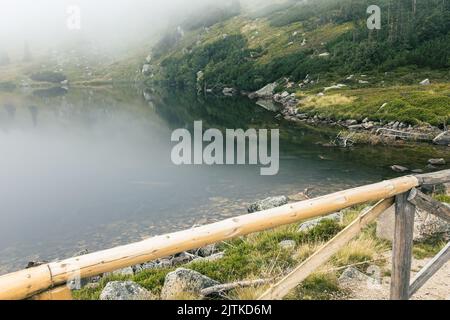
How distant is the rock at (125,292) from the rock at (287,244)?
4.44 metres

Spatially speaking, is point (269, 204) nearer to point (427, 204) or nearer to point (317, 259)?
point (427, 204)

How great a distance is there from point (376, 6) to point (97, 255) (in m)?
114

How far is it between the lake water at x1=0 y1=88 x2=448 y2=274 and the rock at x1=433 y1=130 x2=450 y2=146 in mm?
2506

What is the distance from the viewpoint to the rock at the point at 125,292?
8727 millimetres

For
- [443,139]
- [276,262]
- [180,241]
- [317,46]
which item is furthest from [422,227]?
[317,46]

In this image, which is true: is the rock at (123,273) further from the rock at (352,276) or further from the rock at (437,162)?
the rock at (437,162)

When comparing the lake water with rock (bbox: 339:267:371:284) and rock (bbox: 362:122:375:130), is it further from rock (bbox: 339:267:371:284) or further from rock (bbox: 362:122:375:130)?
rock (bbox: 339:267:371:284)

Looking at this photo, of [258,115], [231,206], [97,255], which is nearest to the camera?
[97,255]

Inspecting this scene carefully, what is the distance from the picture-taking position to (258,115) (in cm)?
6512

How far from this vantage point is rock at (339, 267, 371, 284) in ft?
31.1

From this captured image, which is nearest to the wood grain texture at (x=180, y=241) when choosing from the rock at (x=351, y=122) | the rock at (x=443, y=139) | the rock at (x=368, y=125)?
the rock at (x=443, y=139)

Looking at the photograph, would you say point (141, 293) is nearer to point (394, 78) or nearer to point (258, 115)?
point (258, 115)

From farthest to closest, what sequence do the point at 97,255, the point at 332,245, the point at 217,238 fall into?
1. the point at 332,245
2. the point at 217,238
3. the point at 97,255
